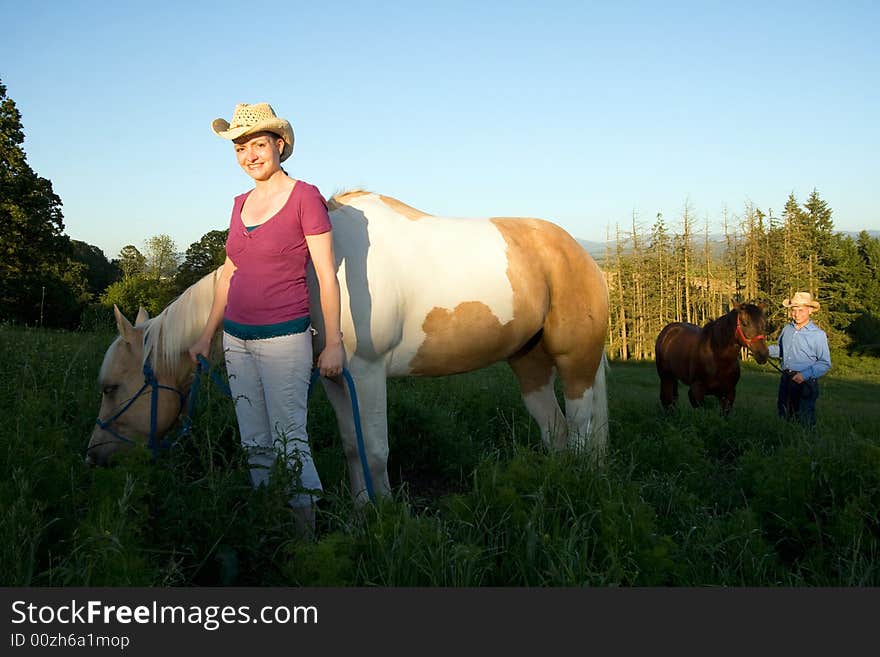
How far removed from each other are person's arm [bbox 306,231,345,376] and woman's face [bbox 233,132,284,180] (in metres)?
0.40

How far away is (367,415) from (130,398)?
1.23 meters

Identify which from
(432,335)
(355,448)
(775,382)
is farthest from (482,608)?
(775,382)

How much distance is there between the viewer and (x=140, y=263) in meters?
64.0

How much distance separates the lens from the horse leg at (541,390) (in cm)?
448

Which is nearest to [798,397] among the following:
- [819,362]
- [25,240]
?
[819,362]

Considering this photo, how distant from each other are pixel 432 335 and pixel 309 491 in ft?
4.23

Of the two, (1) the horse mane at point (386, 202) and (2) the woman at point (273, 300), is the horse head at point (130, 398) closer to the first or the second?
(2) the woman at point (273, 300)

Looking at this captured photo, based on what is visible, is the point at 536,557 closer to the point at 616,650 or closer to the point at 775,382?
the point at 616,650

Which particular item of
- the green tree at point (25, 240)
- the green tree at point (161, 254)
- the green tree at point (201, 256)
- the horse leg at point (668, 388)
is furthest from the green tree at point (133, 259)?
the horse leg at point (668, 388)

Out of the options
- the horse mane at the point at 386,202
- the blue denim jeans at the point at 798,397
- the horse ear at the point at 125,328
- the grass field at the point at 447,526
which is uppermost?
the horse mane at the point at 386,202

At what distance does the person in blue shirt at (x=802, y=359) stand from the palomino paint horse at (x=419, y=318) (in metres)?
3.59

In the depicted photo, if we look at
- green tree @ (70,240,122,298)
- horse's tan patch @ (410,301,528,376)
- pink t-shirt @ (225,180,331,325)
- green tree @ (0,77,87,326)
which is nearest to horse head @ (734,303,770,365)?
horse's tan patch @ (410,301,528,376)

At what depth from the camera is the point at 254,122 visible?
2.80 metres

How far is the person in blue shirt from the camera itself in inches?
264
